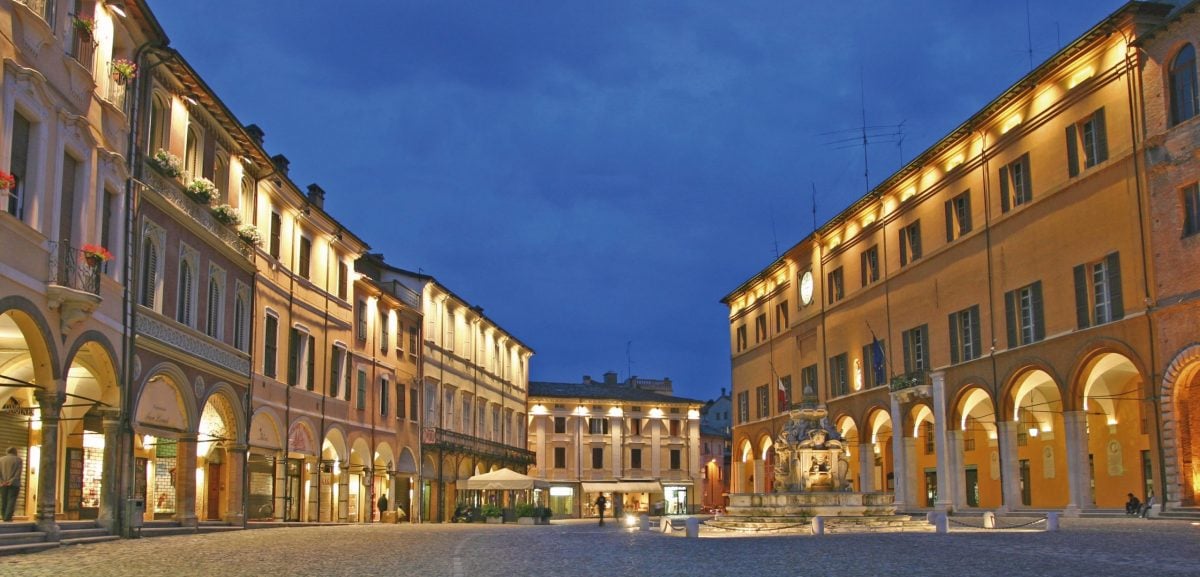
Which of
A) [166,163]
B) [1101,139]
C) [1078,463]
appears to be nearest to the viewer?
[166,163]

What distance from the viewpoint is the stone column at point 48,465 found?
19.5m

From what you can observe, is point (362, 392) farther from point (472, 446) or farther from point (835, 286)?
point (835, 286)

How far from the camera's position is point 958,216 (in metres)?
40.2

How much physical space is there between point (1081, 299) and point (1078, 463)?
450 centimetres

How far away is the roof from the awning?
245 inches

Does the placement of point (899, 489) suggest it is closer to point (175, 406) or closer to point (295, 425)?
point (295, 425)

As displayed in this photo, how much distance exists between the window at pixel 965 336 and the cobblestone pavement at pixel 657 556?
1377cm

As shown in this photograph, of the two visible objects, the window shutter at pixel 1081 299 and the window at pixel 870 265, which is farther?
the window at pixel 870 265

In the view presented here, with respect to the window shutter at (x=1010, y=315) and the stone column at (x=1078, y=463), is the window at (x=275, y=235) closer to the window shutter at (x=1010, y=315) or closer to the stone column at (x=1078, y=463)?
the window shutter at (x=1010, y=315)

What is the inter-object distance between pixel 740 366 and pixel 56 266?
53026 mm

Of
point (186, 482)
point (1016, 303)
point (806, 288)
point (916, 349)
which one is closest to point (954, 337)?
point (916, 349)

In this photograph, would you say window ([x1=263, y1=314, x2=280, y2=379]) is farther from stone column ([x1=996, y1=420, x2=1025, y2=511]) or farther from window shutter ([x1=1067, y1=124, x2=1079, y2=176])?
window shutter ([x1=1067, y1=124, x2=1079, y2=176])

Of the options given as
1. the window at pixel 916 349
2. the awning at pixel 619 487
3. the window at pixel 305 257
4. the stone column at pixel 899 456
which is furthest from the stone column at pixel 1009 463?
the awning at pixel 619 487

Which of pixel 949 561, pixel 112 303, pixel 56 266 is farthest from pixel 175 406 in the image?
pixel 949 561
